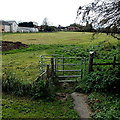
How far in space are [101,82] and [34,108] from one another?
2.87 metres

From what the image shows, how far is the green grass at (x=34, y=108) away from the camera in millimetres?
3838

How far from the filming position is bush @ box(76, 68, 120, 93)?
5.56 meters

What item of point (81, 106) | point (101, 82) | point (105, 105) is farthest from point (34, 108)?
point (101, 82)

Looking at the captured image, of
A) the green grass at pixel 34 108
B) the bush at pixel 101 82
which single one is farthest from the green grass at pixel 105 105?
the green grass at pixel 34 108

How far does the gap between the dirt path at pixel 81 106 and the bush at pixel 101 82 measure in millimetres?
438

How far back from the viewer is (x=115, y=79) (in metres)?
5.55

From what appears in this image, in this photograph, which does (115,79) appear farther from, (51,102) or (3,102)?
(3,102)

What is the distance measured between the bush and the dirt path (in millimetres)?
438

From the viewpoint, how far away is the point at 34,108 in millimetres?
4234

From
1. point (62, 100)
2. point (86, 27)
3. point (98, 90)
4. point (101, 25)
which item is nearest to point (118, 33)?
point (101, 25)

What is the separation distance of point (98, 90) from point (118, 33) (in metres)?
2.61

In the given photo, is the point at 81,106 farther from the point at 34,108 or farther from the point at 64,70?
the point at 64,70

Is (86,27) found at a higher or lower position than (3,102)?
higher

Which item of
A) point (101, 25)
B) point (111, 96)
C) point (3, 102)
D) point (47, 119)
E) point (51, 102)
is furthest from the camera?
point (101, 25)
